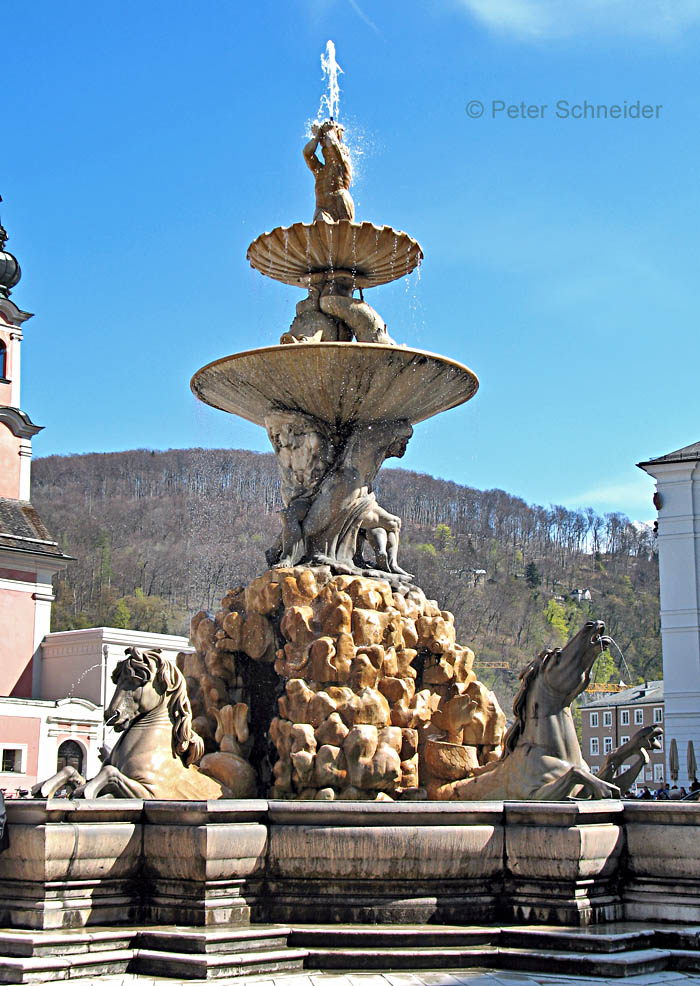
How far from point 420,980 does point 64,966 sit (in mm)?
2130

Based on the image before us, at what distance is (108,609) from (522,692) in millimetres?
90631

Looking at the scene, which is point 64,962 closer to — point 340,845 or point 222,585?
point 340,845

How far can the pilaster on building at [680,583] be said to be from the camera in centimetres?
4397

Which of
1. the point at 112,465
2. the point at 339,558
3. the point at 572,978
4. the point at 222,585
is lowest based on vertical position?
the point at 572,978

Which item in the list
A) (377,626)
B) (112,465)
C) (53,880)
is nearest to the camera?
(53,880)

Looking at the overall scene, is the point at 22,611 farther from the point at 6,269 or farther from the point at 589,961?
the point at 589,961

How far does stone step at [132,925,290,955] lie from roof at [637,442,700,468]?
4094cm

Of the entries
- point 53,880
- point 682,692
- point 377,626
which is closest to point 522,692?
point 377,626

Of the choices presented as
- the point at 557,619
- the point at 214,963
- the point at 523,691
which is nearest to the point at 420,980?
the point at 214,963

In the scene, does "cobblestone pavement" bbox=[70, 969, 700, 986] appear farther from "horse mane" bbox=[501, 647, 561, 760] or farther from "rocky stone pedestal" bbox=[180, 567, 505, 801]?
"rocky stone pedestal" bbox=[180, 567, 505, 801]

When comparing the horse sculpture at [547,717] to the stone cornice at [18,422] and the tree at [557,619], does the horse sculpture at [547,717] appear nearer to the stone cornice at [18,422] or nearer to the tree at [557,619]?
the stone cornice at [18,422]

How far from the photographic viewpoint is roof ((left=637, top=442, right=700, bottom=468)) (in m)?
Answer: 46.8

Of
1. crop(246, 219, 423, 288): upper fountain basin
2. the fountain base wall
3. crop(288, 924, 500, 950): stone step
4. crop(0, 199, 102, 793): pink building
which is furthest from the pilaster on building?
crop(288, 924, 500, 950): stone step

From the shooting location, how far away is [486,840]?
8711mm
